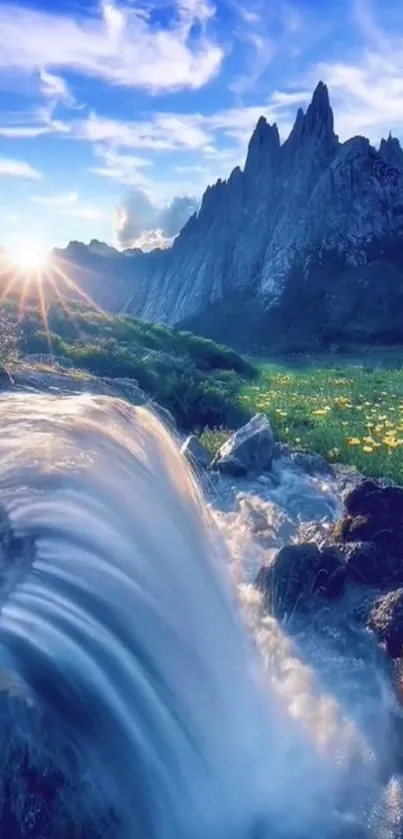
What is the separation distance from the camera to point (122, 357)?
17906mm

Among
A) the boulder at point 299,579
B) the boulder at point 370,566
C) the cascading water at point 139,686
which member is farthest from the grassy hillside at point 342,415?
the cascading water at point 139,686

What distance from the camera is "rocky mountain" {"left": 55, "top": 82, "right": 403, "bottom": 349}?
71.4 m

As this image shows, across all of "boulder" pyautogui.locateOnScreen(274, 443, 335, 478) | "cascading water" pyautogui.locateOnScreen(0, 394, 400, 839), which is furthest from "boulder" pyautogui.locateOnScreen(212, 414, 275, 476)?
"cascading water" pyautogui.locateOnScreen(0, 394, 400, 839)

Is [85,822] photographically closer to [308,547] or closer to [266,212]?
[308,547]

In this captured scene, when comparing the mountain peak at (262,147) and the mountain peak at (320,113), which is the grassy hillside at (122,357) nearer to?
the mountain peak at (320,113)

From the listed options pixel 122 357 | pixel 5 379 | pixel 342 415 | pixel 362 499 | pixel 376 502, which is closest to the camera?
pixel 376 502

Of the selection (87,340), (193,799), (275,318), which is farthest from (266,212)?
(193,799)

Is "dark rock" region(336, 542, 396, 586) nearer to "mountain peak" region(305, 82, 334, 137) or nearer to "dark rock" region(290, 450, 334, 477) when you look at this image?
"dark rock" region(290, 450, 334, 477)

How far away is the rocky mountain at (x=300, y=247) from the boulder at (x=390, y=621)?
2294 inches

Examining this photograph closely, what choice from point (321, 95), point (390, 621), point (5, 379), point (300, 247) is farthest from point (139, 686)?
point (321, 95)

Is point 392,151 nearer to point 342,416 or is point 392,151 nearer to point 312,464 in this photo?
point 342,416

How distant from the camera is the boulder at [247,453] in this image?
12289mm

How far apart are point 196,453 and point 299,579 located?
491cm

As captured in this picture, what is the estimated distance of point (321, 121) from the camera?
8050cm
